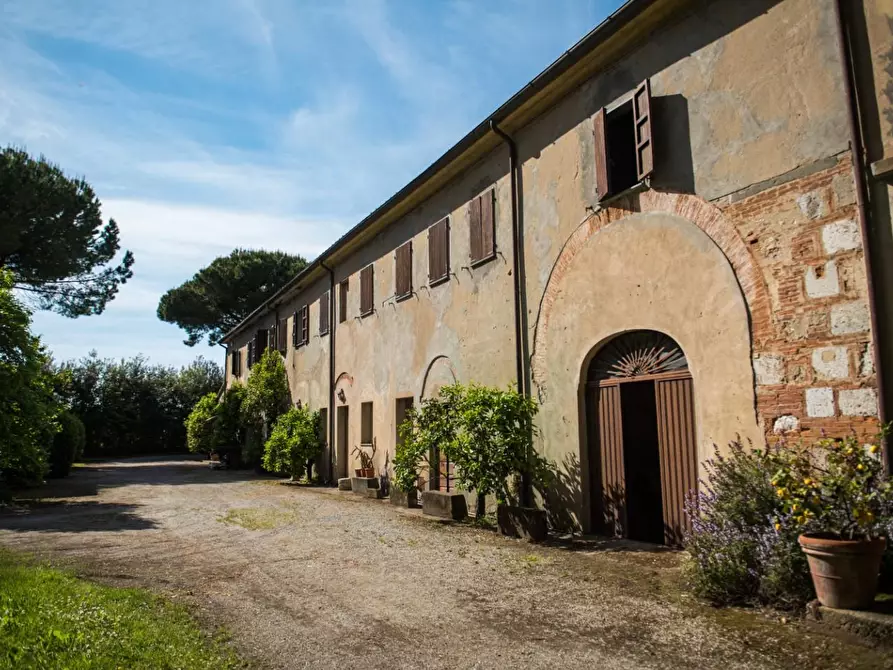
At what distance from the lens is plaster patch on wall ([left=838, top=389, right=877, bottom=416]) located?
518 centimetres

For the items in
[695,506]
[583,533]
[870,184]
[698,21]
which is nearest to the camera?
[870,184]

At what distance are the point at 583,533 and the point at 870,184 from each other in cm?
495

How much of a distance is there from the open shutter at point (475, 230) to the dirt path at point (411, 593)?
14.2 ft

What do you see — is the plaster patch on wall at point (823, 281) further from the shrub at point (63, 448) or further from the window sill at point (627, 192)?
the shrub at point (63, 448)

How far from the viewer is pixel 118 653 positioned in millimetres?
3791

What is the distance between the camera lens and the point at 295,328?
20.4m

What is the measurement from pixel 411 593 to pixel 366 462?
29.6 ft

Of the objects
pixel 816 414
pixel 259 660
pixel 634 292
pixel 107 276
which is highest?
pixel 107 276

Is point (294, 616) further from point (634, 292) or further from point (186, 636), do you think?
point (634, 292)

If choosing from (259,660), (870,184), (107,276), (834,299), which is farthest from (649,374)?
(107,276)

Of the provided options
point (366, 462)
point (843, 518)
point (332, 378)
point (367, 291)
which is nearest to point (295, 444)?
point (332, 378)

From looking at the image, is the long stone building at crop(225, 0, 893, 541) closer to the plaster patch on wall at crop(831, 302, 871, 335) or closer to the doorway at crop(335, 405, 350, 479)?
the plaster patch on wall at crop(831, 302, 871, 335)

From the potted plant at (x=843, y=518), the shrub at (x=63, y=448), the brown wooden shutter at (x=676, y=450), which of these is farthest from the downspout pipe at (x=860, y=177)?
the shrub at (x=63, y=448)

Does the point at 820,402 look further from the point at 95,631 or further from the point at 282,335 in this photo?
the point at 282,335
